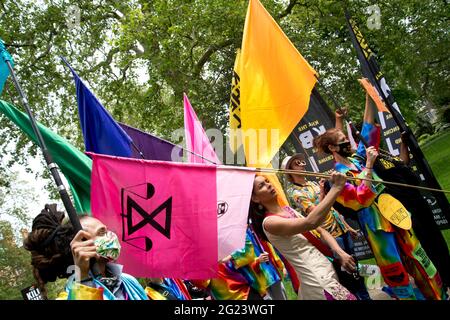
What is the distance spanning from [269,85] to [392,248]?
1862mm

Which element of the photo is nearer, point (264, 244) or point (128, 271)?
point (128, 271)

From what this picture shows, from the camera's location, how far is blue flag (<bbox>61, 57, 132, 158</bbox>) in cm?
459

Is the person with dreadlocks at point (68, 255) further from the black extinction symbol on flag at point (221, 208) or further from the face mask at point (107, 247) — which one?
the black extinction symbol on flag at point (221, 208)

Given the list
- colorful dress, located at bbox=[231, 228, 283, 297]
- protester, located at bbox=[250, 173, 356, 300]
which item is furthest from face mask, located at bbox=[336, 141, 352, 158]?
colorful dress, located at bbox=[231, 228, 283, 297]

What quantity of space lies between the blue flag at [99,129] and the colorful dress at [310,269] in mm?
1678

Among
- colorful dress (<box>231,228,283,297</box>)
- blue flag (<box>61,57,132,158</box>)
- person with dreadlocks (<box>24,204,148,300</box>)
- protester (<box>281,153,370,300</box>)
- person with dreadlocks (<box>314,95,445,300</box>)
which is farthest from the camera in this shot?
colorful dress (<box>231,228,283,297</box>)

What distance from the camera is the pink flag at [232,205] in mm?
3305

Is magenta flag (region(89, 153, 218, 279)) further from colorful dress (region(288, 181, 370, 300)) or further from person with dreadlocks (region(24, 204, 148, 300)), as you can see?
colorful dress (region(288, 181, 370, 300))

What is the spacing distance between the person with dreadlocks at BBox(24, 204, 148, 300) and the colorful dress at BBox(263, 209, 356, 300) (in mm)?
1187

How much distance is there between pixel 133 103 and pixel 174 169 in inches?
470

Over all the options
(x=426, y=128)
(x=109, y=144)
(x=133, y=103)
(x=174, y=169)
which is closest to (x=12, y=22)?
(x=133, y=103)

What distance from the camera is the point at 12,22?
1383cm

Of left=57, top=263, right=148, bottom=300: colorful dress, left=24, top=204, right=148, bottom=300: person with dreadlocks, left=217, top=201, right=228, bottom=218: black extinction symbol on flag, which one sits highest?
left=217, top=201, right=228, bottom=218: black extinction symbol on flag
